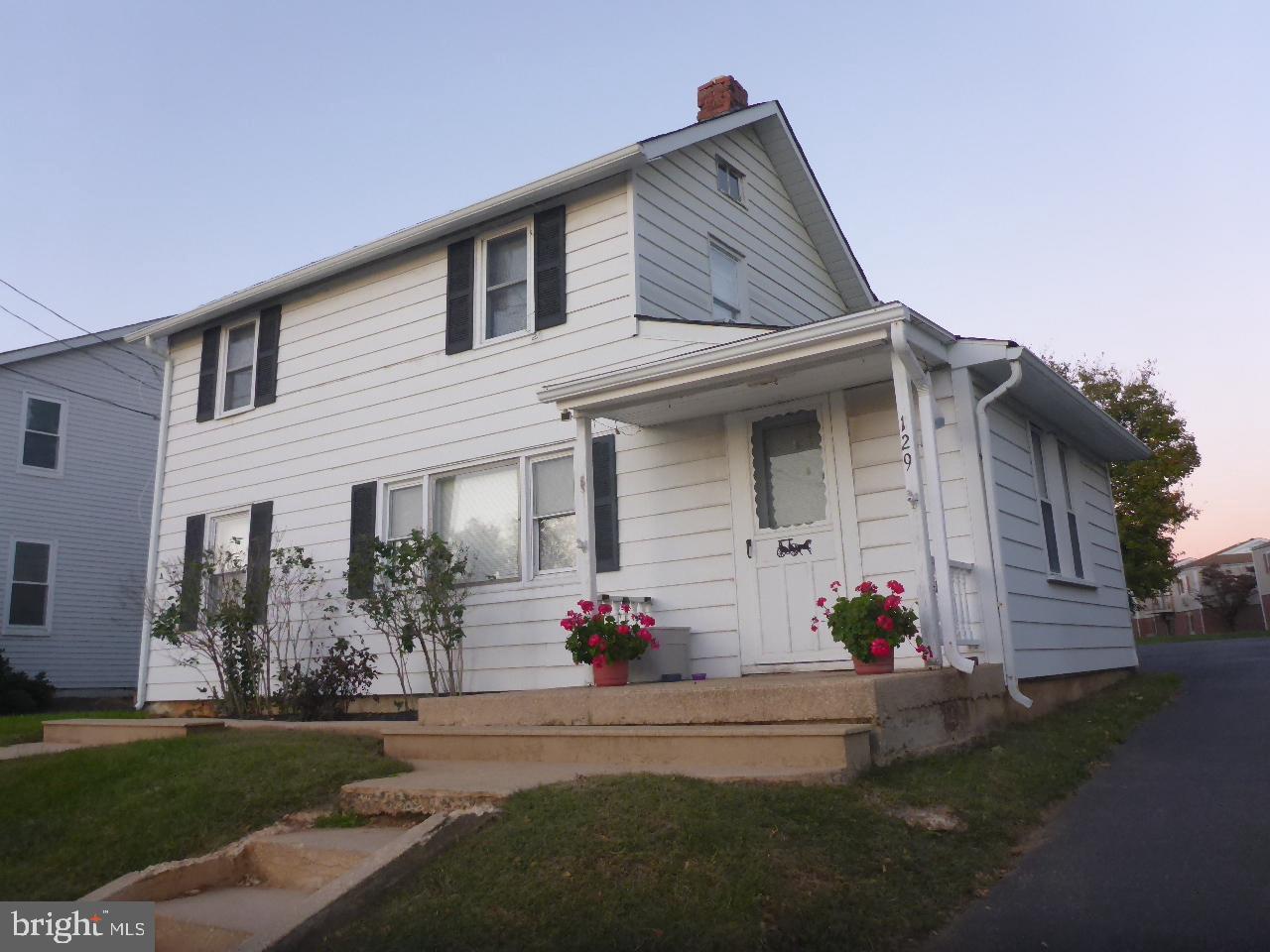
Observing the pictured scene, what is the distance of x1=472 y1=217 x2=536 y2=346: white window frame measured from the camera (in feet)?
33.8

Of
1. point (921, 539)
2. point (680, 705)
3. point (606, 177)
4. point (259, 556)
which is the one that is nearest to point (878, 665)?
point (921, 539)

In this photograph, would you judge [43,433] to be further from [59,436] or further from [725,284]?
[725,284]

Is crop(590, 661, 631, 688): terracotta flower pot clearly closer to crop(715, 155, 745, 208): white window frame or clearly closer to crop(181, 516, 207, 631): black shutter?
crop(181, 516, 207, 631): black shutter

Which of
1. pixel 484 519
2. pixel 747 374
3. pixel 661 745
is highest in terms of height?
pixel 747 374

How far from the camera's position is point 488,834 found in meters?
4.43

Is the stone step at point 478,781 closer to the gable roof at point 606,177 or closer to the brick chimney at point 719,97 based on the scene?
the gable roof at point 606,177

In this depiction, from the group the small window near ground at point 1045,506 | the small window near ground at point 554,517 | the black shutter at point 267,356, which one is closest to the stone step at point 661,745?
the small window near ground at point 554,517

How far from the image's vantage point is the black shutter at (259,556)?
11188 millimetres

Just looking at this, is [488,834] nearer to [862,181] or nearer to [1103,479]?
[1103,479]

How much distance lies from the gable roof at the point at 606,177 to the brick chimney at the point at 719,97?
41 centimetres

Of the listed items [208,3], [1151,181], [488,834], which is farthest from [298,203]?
[488,834]

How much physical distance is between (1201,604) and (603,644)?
156ft

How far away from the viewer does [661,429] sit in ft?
30.4

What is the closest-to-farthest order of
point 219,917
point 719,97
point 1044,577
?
point 219,917 → point 1044,577 → point 719,97
